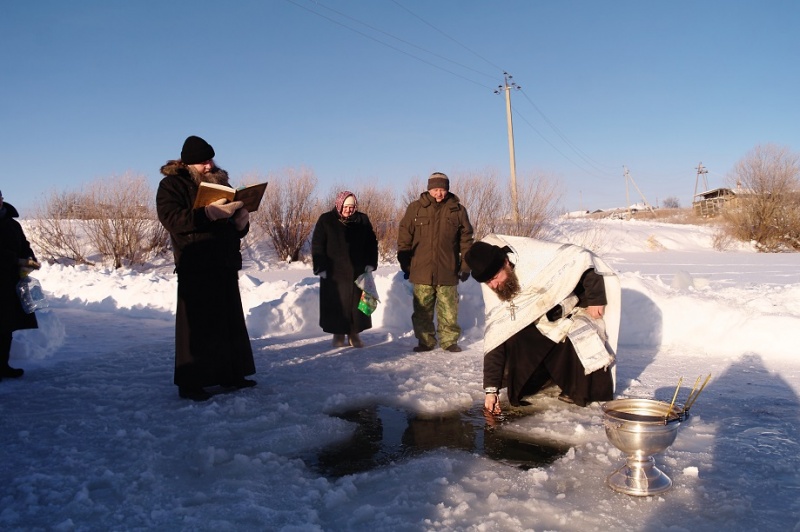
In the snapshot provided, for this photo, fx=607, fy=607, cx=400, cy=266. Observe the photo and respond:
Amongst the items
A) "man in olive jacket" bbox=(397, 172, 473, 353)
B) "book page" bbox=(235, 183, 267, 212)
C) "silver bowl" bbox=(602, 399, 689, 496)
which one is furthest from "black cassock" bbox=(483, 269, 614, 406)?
"man in olive jacket" bbox=(397, 172, 473, 353)

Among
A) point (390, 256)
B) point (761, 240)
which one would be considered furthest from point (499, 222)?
point (761, 240)

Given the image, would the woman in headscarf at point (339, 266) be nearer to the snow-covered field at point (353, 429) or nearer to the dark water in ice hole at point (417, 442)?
the snow-covered field at point (353, 429)

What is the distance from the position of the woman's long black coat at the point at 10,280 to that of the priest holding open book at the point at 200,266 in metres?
1.96

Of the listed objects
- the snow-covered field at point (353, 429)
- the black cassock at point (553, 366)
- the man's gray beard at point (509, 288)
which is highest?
the man's gray beard at point (509, 288)

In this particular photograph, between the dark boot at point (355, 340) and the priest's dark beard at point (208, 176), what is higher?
the priest's dark beard at point (208, 176)

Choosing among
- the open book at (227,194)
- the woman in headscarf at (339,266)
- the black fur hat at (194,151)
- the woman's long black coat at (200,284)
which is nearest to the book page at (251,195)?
the open book at (227,194)

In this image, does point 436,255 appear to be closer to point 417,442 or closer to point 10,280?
point 417,442

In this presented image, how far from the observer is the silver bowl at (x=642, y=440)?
281 centimetres

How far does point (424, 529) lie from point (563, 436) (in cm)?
150

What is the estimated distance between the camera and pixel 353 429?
13.3ft

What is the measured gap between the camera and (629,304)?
7137 mm

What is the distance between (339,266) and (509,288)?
3082mm

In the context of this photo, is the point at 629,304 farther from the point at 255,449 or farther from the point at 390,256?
the point at 390,256

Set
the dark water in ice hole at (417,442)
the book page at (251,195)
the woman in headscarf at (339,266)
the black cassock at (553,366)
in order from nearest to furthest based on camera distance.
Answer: the dark water in ice hole at (417,442) < the black cassock at (553,366) < the book page at (251,195) < the woman in headscarf at (339,266)
